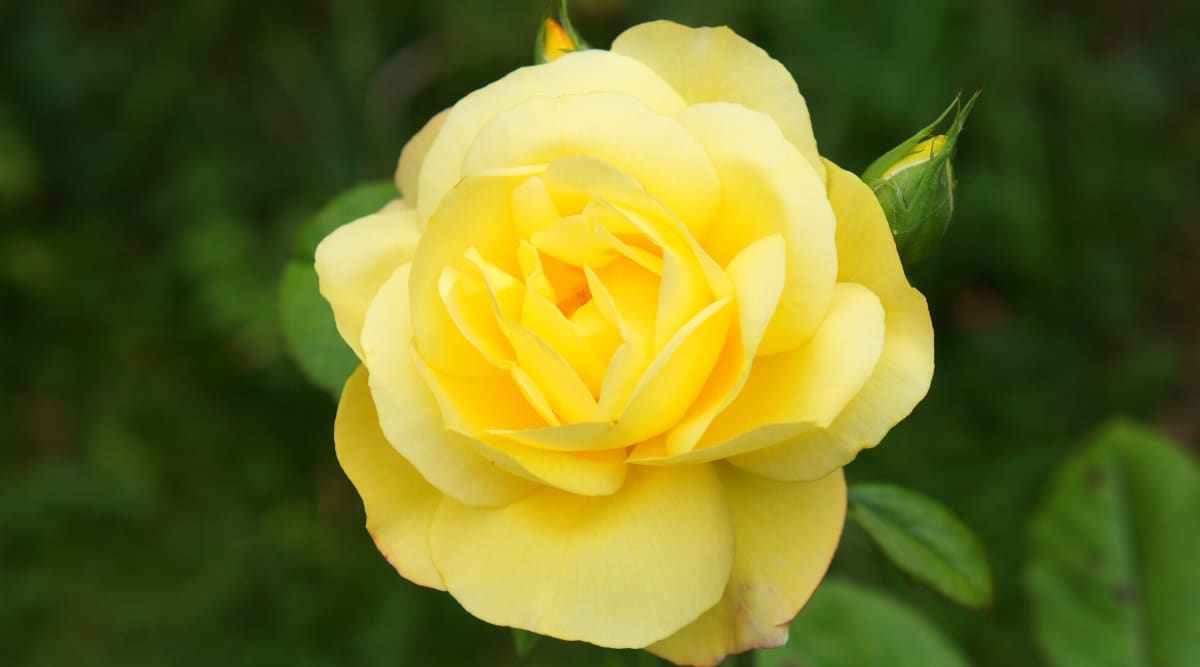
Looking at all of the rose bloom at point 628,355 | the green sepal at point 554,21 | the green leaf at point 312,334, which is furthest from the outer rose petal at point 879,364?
the green leaf at point 312,334

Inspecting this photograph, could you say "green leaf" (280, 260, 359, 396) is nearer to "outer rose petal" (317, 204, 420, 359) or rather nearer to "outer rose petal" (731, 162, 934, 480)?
"outer rose petal" (317, 204, 420, 359)

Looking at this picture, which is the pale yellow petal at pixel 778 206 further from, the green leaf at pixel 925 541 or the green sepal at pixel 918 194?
the green leaf at pixel 925 541

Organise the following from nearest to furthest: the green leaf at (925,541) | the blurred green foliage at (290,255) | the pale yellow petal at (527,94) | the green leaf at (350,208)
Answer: the pale yellow petal at (527,94)
the green leaf at (925,541)
the green leaf at (350,208)
the blurred green foliage at (290,255)

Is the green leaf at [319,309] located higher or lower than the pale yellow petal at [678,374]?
lower

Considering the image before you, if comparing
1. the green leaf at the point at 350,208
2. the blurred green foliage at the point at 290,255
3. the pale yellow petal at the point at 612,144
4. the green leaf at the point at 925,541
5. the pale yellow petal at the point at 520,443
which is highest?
the pale yellow petal at the point at 612,144

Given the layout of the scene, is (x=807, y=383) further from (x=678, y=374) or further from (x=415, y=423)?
(x=415, y=423)

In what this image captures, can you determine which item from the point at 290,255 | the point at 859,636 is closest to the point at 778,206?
the point at 859,636

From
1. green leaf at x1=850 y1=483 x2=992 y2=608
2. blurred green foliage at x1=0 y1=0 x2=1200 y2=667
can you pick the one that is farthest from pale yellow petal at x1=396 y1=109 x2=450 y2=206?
blurred green foliage at x1=0 y1=0 x2=1200 y2=667
